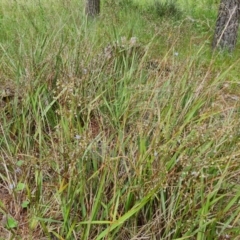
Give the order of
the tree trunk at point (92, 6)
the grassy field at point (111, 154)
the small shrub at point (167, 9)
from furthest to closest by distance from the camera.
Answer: the small shrub at point (167, 9)
the tree trunk at point (92, 6)
the grassy field at point (111, 154)

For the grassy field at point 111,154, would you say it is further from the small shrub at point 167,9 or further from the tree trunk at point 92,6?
the small shrub at point 167,9

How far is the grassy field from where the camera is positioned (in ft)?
5.53

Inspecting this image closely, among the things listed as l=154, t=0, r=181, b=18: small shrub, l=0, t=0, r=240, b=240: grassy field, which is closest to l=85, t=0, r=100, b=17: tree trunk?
l=154, t=0, r=181, b=18: small shrub

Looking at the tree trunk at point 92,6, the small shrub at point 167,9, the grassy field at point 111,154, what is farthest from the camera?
the small shrub at point 167,9

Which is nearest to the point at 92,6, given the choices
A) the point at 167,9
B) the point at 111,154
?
the point at 167,9

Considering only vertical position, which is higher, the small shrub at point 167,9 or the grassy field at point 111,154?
the grassy field at point 111,154

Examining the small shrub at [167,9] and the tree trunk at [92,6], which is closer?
the tree trunk at [92,6]

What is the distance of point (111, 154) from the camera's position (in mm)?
1986

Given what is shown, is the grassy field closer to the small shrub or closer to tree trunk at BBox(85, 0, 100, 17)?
tree trunk at BBox(85, 0, 100, 17)

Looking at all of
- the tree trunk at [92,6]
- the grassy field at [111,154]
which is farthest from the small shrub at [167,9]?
the grassy field at [111,154]

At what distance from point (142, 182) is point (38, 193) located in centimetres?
48

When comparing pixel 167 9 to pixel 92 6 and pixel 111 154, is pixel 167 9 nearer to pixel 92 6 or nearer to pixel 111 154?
pixel 92 6

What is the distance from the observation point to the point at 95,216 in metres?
1.69

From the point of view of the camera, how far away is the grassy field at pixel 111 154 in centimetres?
168
